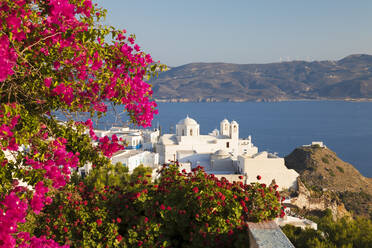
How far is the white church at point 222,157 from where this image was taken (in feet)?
90.8

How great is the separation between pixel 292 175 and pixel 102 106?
27.6 m

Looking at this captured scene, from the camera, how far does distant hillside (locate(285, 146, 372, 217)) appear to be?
37.6 metres

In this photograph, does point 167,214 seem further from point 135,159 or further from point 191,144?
point 191,144

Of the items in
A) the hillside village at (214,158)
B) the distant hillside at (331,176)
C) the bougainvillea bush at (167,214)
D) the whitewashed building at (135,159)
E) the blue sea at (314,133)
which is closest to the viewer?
the bougainvillea bush at (167,214)

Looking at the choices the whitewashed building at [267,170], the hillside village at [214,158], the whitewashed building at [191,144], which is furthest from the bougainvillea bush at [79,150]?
the whitewashed building at [191,144]

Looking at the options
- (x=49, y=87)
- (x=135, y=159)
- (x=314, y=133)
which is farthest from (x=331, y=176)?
(x=314, y=133)

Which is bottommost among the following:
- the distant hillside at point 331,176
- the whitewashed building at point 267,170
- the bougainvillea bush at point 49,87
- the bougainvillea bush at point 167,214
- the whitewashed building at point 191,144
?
the distant hillside at point 331,176

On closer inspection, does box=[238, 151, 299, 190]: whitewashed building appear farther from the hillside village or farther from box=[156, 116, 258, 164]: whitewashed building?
box=[156, 116, 258, 164]: whitewashed building

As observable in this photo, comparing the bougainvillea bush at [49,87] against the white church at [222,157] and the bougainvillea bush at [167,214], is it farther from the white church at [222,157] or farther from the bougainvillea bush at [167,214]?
the white church at [222,157]

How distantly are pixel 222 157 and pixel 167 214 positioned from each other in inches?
1005

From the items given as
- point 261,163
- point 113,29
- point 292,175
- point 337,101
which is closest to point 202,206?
point 113,29

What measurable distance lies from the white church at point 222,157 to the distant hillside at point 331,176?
9.42 metres

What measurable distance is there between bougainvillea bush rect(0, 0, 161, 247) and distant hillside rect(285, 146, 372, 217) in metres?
36.4

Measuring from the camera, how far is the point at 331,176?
44156mm
